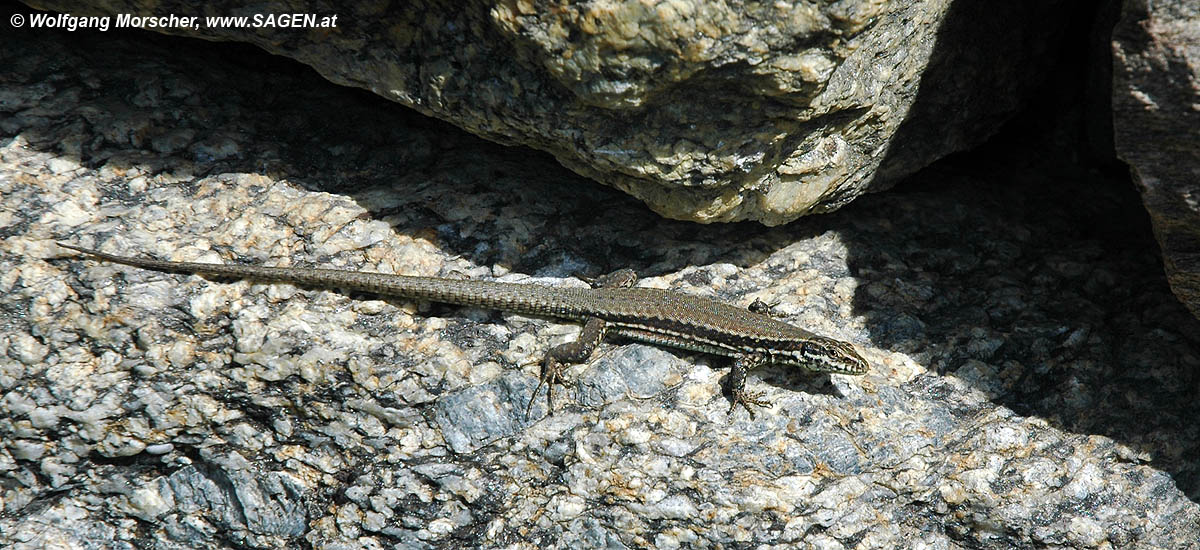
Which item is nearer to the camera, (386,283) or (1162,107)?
(1162,107)

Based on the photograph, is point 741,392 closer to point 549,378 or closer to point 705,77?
point 549,378

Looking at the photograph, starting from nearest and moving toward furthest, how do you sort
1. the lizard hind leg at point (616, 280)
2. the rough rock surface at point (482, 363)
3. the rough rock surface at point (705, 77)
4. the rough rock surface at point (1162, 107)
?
the rough rock surface at point (1162, 107) < the rough rock surface at point (705, 77) < the rough rock surface at point (482, 363) < the lizard hind leg at point (616, 280)

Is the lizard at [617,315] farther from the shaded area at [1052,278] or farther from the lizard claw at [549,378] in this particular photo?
the shaded area at [1052,278]

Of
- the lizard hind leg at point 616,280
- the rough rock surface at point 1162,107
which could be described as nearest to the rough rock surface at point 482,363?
the lizard hind leg at point 616,280

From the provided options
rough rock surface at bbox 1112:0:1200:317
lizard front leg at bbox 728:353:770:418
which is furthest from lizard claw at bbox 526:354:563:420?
rough rock surface at bbox 1112:0:1200:317

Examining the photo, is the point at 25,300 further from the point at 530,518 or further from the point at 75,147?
the point at 530,518

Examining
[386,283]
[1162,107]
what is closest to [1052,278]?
[1162,107]
